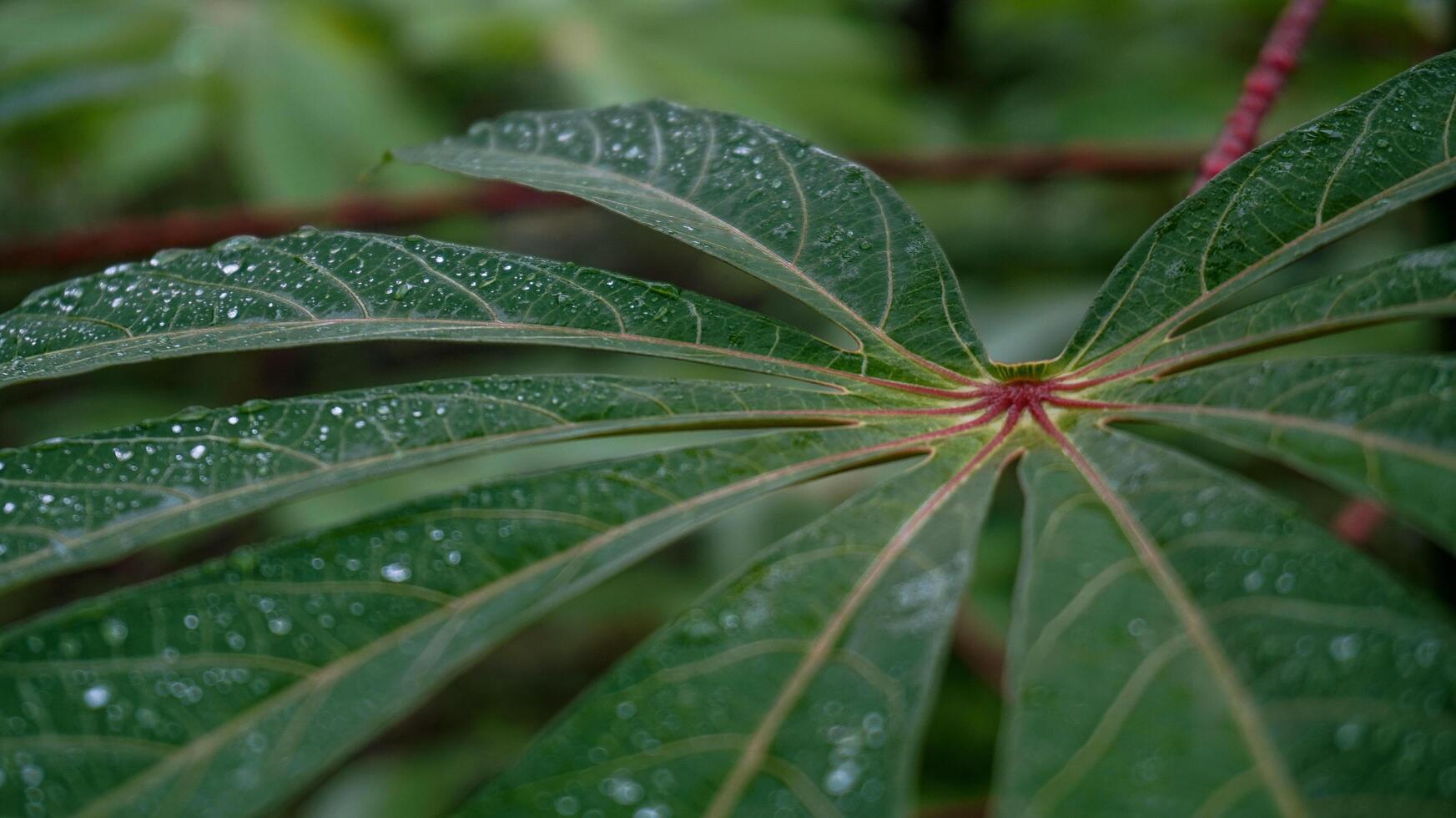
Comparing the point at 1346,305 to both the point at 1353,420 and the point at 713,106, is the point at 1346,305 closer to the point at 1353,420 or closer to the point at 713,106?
the point at 1353,420

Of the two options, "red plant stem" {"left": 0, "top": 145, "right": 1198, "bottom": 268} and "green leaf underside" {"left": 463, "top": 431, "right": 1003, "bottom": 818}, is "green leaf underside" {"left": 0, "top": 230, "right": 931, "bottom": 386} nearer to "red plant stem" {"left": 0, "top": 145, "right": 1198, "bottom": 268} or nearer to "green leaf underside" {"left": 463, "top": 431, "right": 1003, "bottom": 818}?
"green leaf underside" {"left": 463, "top": 431, "right": 1003, "bottom": 818}

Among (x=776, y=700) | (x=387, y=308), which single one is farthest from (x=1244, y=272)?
(x=387, y=308)

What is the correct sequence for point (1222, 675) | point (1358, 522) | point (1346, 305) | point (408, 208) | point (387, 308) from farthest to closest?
point (408, 208), point (1358, 522), point (387, 308), point (1346, 305), point (1222, 675)

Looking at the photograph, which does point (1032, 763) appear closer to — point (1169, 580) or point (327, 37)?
point (1169, 580)

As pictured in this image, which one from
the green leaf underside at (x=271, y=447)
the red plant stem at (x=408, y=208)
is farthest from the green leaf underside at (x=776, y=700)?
the red plant stem at (x=408, y=208)

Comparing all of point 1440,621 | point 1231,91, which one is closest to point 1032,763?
point 1440,621

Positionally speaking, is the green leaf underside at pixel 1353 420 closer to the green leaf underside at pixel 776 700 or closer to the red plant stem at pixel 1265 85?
the green leaf underside at pixel 776 700
